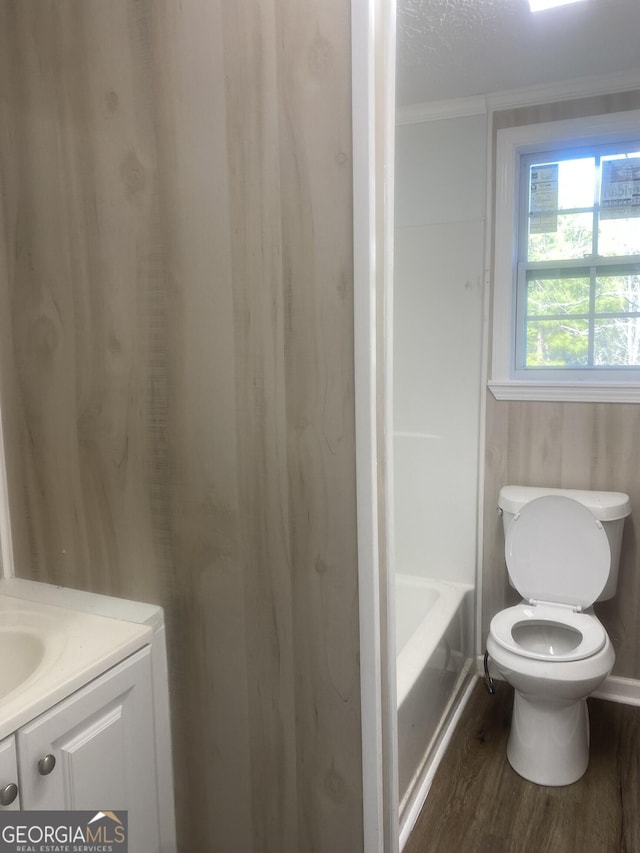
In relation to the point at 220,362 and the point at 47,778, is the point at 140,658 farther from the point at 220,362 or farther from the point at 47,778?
the point at 220,362

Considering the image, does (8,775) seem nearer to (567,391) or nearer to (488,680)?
(488,680)

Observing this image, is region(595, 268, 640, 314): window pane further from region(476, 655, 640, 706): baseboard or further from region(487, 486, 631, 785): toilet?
region(476, 655, 640, 706): baseboard

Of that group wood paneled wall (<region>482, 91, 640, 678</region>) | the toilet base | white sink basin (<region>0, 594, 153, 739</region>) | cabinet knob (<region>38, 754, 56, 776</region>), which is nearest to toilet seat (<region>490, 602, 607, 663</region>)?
the toilet base

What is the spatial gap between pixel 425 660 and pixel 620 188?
1885mm

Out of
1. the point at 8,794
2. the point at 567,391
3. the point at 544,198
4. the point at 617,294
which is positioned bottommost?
the point at 8,794

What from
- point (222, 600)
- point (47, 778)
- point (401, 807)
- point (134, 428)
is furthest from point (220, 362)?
point (401, 807)

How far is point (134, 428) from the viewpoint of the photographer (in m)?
1.38

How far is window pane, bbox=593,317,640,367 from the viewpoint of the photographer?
237cm

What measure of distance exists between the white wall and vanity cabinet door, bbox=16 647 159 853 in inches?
52.4

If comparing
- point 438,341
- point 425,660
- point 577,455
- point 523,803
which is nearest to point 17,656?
point 425,660

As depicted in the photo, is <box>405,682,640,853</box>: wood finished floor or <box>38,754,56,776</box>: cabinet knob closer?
<box>38,754,56,776</box>: cabinet knob

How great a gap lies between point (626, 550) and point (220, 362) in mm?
1870

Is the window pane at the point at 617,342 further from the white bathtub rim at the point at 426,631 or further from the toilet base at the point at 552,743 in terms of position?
the toilet base at the point at 552,743

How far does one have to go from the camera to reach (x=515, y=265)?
97.7 inches
